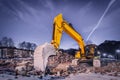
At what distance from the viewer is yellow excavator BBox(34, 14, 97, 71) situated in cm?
1111

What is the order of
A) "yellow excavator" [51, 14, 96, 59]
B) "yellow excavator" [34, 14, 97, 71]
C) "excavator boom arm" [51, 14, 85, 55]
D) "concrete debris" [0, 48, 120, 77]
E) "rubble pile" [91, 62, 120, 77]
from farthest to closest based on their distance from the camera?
"yellow excavator" [51, 14, 96, 59]
"excavator boom arm" [51, 14, 85, 55]
"rubble pile" [91, 62, 120, 77]
"yellow excavator" [34, 14, 97, 71]
"concrete debris" [0, 48, 120, 77]

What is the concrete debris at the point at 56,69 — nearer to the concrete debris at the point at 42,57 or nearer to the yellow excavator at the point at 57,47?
the concrete debris at the point at 42,57

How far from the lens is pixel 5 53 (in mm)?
40125

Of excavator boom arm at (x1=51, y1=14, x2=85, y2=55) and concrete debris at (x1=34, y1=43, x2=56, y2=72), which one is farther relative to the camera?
excavator boom arm at (x1=51, y1=14, x2=85, y2=55)

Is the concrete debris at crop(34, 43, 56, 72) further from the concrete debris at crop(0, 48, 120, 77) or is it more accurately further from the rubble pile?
the rubble pile

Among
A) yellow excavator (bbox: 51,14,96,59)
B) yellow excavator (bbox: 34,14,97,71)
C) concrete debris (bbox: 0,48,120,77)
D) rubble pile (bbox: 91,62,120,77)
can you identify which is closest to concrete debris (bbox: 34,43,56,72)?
yellow excavator (bbox: 34,14,97,71)

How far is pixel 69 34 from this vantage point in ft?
61.7

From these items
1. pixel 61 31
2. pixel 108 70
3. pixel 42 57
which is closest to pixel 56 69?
pixel 61 31

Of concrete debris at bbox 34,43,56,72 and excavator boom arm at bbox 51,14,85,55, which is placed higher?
excavator boom arm at bbox 51,14,85,55

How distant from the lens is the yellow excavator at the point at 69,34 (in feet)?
49.1

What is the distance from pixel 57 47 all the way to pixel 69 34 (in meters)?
4.89

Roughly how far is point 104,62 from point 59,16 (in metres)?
9.45

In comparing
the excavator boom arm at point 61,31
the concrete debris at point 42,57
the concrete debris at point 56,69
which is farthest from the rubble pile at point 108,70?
the concrete debris at point 42,57

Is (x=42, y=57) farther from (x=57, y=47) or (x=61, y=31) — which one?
(x=61, y=31)
